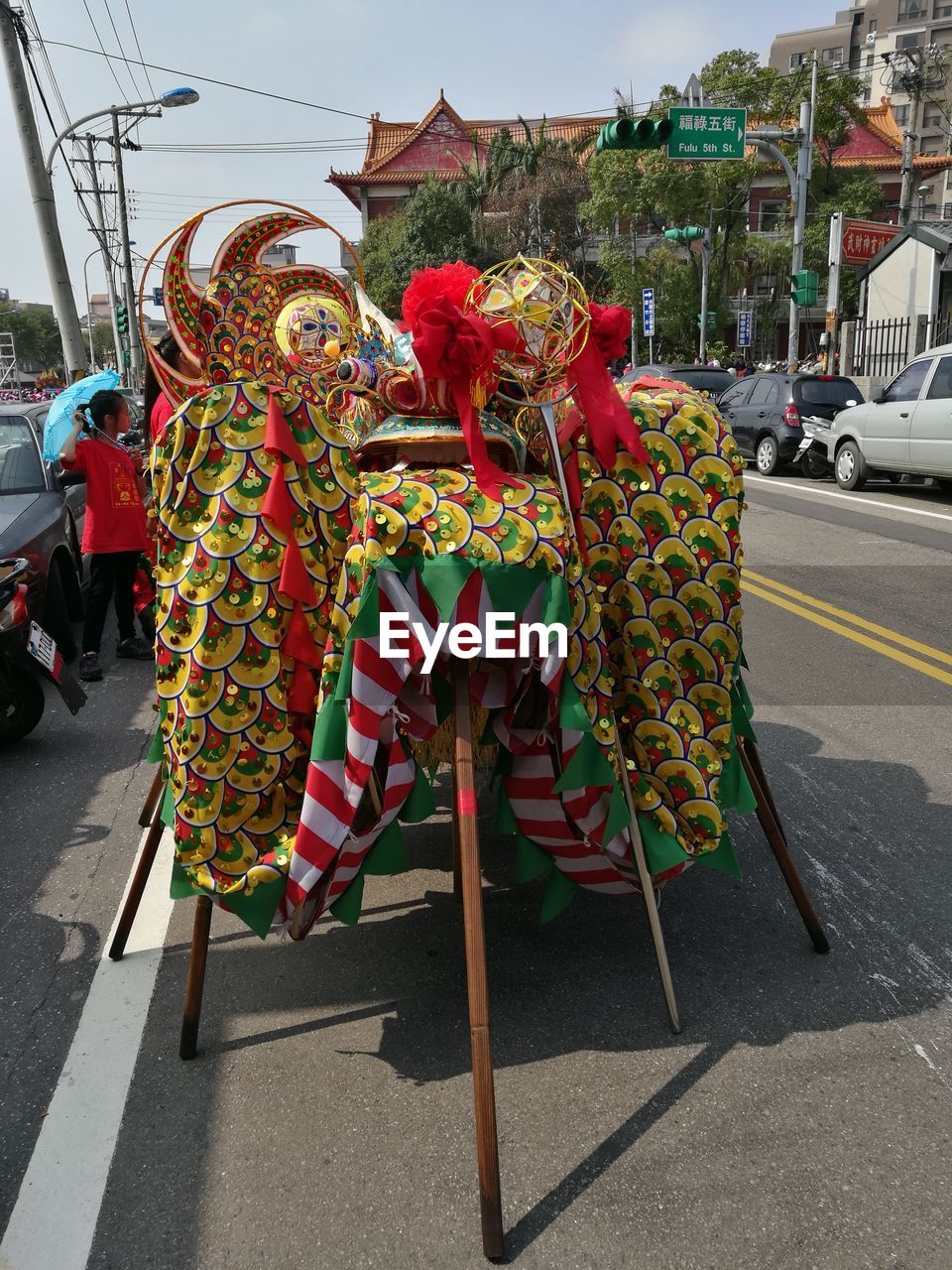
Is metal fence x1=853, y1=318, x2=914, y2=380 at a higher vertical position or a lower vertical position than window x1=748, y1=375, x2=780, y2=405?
higher

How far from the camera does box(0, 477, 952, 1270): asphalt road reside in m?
2.06

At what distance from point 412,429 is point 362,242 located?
47.4m

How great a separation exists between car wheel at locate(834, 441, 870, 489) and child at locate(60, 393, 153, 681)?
10.5 metres

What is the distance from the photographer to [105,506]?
5953 millimetres

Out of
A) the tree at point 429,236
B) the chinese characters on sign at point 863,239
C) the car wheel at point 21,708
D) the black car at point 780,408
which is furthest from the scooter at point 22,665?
the tree at point 429,236

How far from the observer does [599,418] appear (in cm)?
255

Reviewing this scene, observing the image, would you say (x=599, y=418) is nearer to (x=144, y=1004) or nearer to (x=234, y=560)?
(x=234, y=560)

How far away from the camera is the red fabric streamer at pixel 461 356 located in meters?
2.29

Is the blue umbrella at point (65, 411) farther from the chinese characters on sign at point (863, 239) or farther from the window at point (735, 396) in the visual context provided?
the chinese characters on sign at point (863, 239)

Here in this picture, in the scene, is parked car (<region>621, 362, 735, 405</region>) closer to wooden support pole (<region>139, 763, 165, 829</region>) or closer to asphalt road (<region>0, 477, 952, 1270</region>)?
asphalt road (<region>0, 477, 952, 1270</region>)

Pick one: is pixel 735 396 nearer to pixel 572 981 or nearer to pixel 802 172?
pixel 802 172

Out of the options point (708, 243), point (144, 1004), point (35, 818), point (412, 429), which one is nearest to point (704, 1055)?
point (144, 1004)

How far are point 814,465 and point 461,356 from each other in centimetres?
1410

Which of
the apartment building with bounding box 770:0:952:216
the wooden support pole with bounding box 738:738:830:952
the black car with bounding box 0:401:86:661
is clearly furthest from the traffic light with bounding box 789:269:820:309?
the apartment building with bounding box 770:0:952:216
